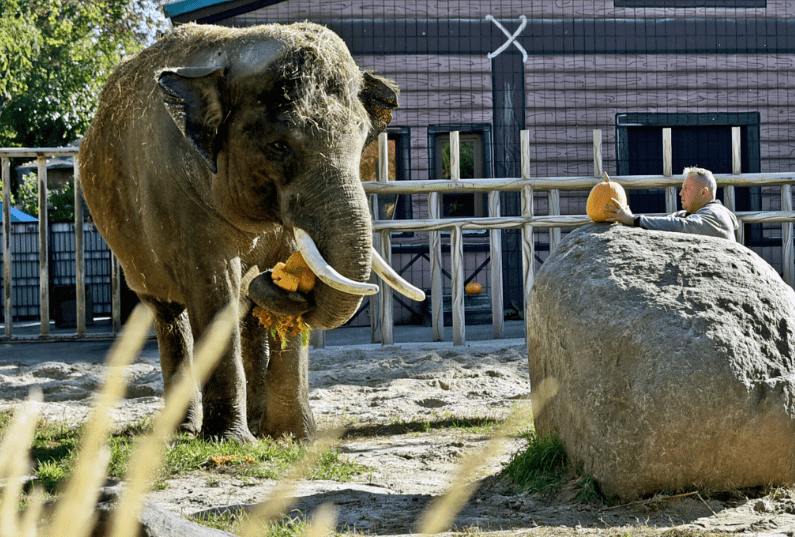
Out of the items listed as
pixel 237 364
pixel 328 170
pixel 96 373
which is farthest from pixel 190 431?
pixel 96 373

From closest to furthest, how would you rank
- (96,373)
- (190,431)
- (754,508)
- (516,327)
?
(754,508) < (190,431) < (96,373) < (516,327)

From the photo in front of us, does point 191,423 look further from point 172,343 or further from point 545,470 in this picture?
point 545,470

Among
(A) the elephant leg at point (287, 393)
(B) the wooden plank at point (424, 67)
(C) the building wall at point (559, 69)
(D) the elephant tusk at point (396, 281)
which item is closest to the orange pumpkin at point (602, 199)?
(D) the elephant tusk at point (396, 281)

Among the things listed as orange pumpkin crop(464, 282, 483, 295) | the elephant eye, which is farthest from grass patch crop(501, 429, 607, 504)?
orange pumpkin crop(464, 282, 483, 295)

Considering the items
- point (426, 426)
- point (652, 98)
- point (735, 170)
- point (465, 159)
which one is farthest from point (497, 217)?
point (652, 98)

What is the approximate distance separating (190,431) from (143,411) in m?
0.98

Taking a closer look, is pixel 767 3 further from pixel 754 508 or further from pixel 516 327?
pixel 754 508

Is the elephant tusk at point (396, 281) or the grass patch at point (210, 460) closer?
the elephant tusk at point (396, 281)

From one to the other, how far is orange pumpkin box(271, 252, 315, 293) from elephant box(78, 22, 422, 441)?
42 millimetres

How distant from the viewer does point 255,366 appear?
234 inches

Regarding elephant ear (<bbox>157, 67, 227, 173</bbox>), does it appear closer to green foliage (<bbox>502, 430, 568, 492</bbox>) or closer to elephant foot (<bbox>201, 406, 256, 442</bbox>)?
elephant foot (<bbox>201, 406, 256, 442</bbox>)

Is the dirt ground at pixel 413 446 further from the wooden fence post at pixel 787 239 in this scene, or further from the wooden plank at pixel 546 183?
the wooden fence post at pixel 787 239

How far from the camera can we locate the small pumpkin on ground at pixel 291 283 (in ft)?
14.8

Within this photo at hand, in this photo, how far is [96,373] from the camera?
8.44m
